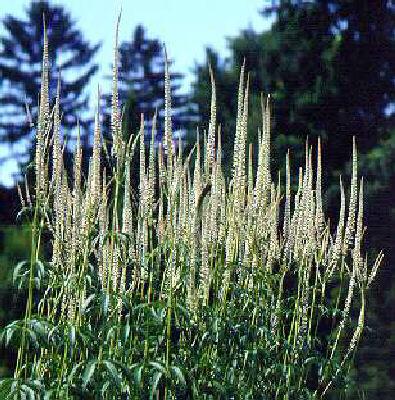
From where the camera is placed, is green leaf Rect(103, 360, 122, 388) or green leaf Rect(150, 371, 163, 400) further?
green leaf Rect(150, 371, 163, 400)

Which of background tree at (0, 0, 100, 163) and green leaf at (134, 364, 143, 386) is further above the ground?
background tree at (0, 0, 100, 163)

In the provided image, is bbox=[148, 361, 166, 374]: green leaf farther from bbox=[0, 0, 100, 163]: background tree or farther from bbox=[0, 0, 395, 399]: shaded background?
bbox=[0, 0, 100, 163]: background tree

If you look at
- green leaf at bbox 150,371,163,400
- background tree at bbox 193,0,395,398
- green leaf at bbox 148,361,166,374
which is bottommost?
green leaf at bbox 150,371,163,400

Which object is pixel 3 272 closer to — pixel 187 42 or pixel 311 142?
pixel 187 42

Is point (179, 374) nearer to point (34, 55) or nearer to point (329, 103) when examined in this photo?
point (329, 103)

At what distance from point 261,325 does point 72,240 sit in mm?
1947

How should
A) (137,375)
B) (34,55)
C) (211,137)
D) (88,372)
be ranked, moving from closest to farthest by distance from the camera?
(88,372) < (137,375) < (211,137) < (34,55)

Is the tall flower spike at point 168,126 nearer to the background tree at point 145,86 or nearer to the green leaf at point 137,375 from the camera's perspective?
the green leaf at point 137,375

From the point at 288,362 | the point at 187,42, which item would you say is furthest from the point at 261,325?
the point at 187,42

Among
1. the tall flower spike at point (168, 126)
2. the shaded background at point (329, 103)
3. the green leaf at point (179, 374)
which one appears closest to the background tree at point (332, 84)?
the shaded background at point (329, 103)

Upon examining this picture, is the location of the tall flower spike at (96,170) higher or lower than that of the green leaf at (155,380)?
higher

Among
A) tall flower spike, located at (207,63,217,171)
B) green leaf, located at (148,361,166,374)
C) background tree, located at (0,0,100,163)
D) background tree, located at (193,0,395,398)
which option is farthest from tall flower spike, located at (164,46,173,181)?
background tree, located at (0,0,100,163)

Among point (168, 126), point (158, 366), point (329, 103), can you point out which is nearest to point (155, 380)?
point (158, 366)

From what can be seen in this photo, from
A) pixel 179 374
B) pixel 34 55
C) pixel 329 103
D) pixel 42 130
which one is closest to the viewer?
pixel 42 130
